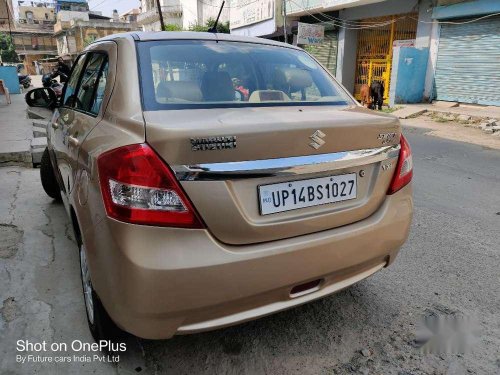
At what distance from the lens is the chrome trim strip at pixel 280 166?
61.1 inches

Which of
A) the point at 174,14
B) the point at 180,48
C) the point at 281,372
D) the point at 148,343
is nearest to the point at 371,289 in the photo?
the point at 281,372

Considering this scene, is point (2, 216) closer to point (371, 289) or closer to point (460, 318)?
point (371, 289)

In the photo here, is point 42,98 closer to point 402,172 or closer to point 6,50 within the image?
point 402,172

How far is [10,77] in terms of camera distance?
18594mm

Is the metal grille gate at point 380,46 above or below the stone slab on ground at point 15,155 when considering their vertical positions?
above

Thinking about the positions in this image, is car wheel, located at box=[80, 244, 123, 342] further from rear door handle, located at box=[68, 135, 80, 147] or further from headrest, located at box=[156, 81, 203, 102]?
headrest, located at box=[156, 81, 203, 102]

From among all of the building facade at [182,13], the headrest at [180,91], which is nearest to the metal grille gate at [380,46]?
the building facade at [182,13]

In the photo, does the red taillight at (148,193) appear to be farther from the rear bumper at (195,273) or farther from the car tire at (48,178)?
the car tire at (48,178)

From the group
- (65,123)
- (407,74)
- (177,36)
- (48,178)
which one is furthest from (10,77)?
(177,36)

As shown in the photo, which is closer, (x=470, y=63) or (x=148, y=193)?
(x=148, y=193)

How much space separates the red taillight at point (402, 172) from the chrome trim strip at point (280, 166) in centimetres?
13

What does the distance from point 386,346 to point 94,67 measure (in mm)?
2380

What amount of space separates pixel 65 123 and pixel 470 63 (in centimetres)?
1358

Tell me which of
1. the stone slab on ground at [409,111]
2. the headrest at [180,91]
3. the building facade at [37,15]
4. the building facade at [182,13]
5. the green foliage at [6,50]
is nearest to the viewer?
the headrest at [180,91]
